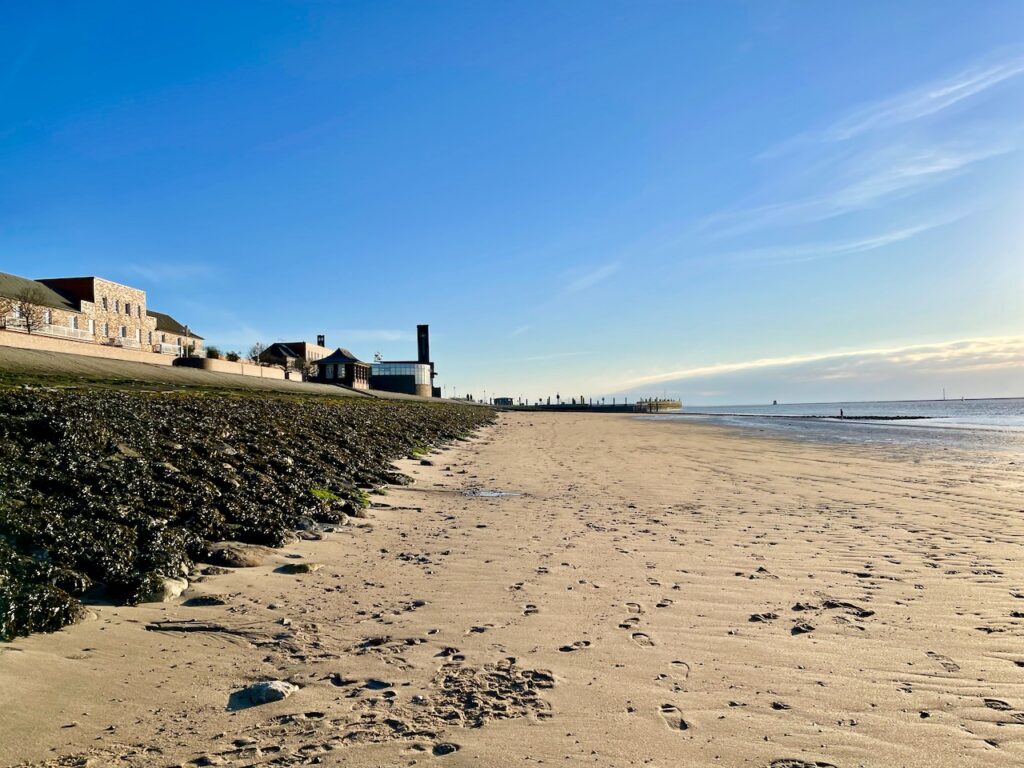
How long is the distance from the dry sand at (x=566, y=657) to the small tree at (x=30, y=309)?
165 feet

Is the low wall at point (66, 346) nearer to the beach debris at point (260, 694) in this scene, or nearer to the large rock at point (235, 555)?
the large rock at point (235, 555)

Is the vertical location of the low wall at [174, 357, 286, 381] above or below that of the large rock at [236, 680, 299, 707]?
above

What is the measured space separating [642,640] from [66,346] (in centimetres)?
4403

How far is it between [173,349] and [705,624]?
6648 cm

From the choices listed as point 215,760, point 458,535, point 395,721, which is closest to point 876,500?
point 458,535

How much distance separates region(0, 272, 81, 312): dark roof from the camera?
182 feet

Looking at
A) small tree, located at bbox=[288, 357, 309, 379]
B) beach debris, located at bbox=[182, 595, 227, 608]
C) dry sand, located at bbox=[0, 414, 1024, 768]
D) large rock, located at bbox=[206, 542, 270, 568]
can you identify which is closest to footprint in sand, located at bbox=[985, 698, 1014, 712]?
dry sand, located at bbox=[0, 414, 1024, 768]

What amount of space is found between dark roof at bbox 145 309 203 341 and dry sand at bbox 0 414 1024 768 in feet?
283

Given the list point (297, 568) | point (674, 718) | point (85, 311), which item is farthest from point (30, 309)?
point (674, 718)

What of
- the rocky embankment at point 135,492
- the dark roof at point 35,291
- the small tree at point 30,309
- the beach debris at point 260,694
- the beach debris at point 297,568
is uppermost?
the dark roof at point 35,291

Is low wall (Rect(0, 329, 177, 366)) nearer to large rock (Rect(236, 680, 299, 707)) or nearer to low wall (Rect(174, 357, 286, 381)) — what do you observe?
low wall (Rect(174, 357, 286, 381))

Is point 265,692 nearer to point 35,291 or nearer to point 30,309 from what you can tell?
point 30,309

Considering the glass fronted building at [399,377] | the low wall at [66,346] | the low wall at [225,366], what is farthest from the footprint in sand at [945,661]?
the glass fronted building at [399,377]

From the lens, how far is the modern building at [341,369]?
89.1m
